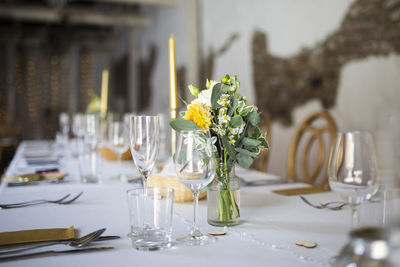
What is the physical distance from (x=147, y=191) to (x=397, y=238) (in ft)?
1.50

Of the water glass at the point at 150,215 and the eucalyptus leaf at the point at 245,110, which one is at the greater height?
the eucalyptus leaf at the point at 245,110

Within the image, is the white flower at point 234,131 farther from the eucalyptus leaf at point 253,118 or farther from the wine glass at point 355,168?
the wine glass at point 355,168

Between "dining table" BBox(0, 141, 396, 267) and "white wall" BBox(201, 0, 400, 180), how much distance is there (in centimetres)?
149

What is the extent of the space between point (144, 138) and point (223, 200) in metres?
0.24

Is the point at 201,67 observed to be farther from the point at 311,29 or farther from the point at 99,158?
the point at 99,158

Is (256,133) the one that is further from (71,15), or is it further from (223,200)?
(71,15)

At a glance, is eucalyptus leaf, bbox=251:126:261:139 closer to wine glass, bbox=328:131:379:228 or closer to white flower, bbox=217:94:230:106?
white flower, bbox=217:94:230:106

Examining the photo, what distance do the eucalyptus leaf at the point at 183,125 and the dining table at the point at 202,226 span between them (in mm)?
235

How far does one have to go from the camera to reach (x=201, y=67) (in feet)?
19.1

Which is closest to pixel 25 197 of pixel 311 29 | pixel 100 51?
pixel 311 29

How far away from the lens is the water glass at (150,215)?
2.67ft

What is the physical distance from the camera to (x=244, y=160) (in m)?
1.01

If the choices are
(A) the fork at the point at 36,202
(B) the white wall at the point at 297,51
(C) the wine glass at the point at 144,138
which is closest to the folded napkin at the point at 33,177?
(A) the fork at the point at 36,202

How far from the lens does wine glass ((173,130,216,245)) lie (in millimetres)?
876
